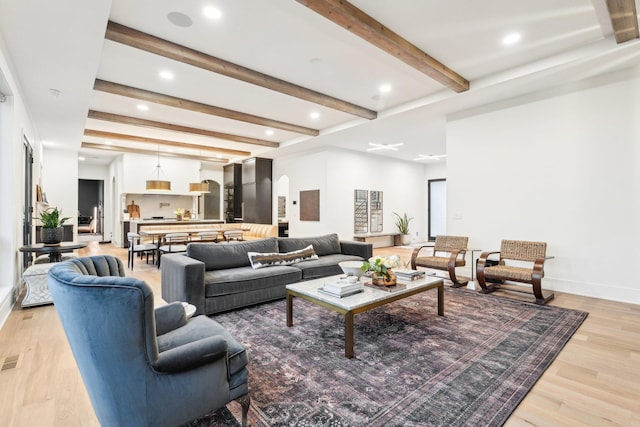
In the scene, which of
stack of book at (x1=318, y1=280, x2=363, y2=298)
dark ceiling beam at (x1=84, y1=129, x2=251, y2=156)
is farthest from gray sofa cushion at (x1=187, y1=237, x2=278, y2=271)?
dark ceiling beam at (x1=84, y1=129, x2=251, y2=156)

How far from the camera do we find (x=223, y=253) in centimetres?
404

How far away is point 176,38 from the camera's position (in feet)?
11.6

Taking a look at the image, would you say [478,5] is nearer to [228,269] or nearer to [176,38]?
[176,38]

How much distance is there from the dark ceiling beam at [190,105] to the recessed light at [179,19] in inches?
84.2

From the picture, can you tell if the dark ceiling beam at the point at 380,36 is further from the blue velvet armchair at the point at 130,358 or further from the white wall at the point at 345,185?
the white wall at the point at 345,185

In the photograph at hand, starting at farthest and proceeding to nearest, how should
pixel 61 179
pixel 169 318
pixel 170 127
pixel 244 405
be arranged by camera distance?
pixel 61 179, pixel 170 127, pixel 169 318, pixel 244 405

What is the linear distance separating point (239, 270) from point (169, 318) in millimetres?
1863

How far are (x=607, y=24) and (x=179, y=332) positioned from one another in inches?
196

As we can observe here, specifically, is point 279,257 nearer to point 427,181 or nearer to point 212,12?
point 212,12

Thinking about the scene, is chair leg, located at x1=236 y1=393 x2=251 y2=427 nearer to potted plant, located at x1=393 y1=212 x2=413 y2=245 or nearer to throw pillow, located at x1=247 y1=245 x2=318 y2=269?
throw pillow, located at x1=247 y1=245 x2=318 y2=269

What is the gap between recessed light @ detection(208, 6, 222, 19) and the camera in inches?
119

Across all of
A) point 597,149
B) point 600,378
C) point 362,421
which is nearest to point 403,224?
point 597,149

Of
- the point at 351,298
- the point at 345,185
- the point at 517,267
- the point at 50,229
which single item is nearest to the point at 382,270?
the point at 351,298

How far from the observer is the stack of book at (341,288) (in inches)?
111
